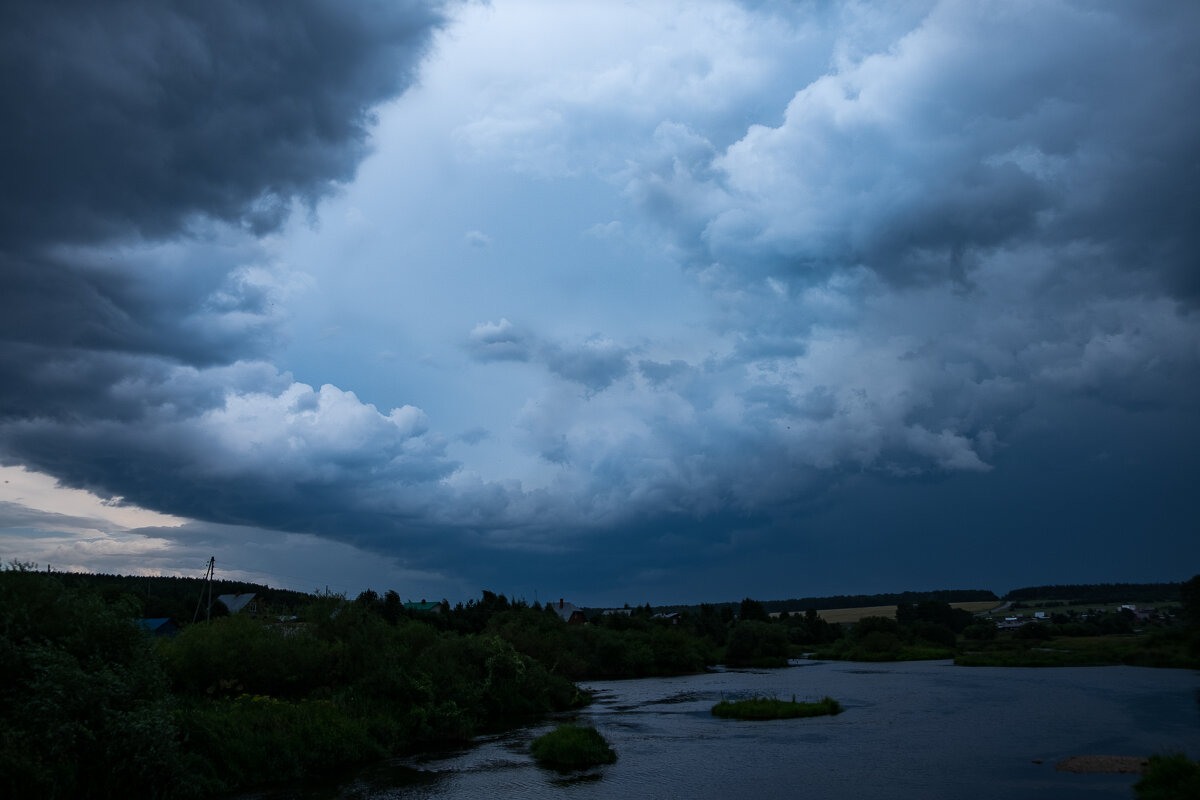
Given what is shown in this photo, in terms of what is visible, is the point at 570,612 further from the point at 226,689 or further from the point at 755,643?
the point at 226,689

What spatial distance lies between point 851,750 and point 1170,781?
15.9 m

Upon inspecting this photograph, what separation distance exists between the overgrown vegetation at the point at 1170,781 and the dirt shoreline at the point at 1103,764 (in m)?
5.07

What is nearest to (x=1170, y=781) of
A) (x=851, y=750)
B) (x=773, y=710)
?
(x=851, y=750)

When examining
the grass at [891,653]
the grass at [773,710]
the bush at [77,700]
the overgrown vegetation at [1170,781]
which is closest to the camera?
the bush at [77,700]

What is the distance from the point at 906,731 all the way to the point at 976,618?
154002mm

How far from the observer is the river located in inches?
1227

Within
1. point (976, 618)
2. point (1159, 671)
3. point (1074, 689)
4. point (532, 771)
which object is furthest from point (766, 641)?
point (532, 771)

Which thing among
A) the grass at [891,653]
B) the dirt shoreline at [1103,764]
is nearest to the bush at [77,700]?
the dirt shoreline at [1103,764]

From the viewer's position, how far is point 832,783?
106 feet

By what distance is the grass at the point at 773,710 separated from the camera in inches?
2176

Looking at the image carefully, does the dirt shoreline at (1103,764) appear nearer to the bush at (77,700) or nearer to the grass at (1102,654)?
the bush at (77,700)

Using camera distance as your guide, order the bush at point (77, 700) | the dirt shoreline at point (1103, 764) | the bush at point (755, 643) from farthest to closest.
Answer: the bush at point (755, 643) → the dirt shoreline at point (1103, 764) → the bush at point (77, 700)

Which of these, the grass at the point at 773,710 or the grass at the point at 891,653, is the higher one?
the grass at the point at 773,710

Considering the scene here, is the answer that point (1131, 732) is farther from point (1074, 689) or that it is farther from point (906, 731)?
point (1074, 689)
